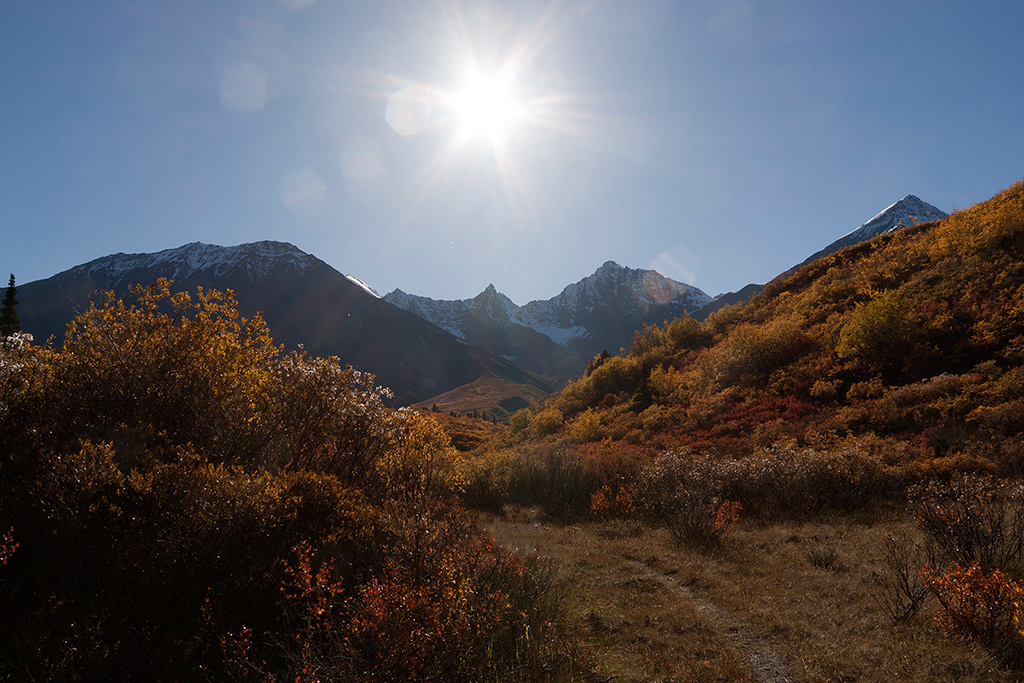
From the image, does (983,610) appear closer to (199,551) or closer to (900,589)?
(900,589)

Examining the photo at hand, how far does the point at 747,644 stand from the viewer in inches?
225

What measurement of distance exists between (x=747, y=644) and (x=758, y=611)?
108 cm

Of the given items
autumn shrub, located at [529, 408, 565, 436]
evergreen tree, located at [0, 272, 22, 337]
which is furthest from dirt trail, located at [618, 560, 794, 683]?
evergreen tree, located at [0, 272, 22, 337]

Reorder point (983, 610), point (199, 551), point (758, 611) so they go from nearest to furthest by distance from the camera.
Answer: point (199, 551)
point (983, 610)
point (758, 611)

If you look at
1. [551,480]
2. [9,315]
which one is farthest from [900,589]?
[9,315]

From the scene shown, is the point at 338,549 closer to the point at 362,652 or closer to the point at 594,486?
the point at 362,652

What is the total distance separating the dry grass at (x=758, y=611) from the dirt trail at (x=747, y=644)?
17 mm

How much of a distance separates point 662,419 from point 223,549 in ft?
80.4

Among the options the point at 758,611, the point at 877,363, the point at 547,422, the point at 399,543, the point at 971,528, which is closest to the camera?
the point at 399,543

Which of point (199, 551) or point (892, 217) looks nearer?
point (199, 551)

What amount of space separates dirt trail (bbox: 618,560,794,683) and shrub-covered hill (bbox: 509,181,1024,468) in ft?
31.4

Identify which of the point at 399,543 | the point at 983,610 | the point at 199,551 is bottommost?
the point at 983,610

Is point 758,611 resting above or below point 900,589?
below

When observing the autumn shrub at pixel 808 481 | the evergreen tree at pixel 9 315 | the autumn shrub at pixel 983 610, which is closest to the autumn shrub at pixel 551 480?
the autumn shrub at pixel 808 481
